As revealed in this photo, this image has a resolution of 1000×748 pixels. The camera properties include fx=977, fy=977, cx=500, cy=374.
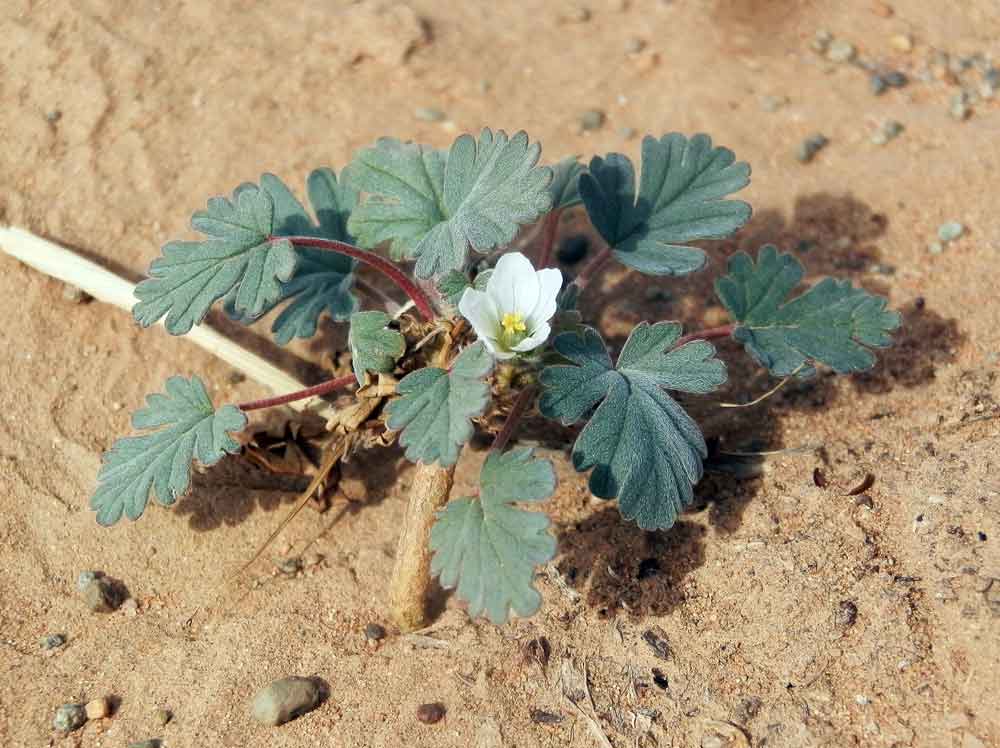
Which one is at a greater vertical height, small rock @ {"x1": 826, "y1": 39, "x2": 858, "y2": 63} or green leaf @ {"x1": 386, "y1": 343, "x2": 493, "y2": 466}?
green leaf @ {"x1": 386, "y1": 343, "x2": 493, "y2": 466}

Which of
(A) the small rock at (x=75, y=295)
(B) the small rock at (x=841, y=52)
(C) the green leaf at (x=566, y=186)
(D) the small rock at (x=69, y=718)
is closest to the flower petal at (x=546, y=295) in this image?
(C) the green leaf at (x=566, y=186)

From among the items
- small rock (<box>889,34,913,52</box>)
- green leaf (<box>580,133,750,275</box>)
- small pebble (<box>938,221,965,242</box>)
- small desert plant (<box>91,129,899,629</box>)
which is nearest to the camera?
small desert plant (<box>91,129,899,629</box>)

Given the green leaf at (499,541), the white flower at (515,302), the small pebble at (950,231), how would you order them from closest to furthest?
the green leaf at (499,541), the white flower at (515,302), the small pebble at (950,231)

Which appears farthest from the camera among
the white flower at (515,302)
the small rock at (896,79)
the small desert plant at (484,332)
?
the small rock at (896,79)

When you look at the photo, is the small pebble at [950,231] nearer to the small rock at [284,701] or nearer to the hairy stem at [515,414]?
the hairy stem at [515,414]

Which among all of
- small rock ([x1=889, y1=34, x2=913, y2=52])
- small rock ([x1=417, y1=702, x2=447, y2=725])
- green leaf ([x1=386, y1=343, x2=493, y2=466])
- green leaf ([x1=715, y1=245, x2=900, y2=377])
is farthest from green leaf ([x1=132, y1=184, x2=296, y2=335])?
small rock ([x1=889, y1=34, x2=913, y2=52])

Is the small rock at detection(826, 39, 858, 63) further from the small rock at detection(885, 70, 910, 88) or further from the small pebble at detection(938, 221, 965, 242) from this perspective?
the small pebble at detection(938, 221, 965, 242)

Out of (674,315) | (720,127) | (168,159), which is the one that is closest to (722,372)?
(674,315)

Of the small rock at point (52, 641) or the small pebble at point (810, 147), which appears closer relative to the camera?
the small rock at point (52, 641)
